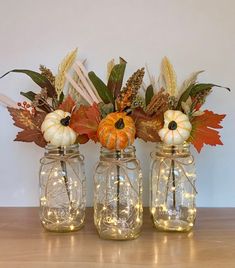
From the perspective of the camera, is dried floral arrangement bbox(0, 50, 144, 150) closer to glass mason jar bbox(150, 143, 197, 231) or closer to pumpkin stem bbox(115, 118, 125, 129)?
pumpkin stem bbox(115, 118, 125, 129)

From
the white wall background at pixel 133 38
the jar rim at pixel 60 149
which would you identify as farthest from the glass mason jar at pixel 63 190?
the white wall background at pixel 133 38

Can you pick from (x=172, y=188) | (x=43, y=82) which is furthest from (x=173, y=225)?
(x=43, y=82)

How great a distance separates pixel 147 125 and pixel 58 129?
0.20 metres

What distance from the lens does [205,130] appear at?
0.89 metres

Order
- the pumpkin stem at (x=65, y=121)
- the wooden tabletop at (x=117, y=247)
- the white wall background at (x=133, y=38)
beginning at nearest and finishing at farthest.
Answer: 1. the wooden tabletop at (x=117, y=247)
2. the pumpkin stem at (x=65, y=121)
3. the white wall background at (x=133, y=38)

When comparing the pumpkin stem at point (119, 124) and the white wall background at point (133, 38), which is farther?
the white wall background at point (133, 38)

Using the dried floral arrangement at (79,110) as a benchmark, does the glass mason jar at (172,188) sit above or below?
below

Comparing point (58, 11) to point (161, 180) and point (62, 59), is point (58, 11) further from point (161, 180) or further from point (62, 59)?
point (161, 180)

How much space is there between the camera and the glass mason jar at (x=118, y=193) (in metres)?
0.90

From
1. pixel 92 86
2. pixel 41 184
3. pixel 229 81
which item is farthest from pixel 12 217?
pixel 229 81

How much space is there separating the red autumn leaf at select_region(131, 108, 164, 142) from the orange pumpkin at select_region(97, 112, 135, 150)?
41mm

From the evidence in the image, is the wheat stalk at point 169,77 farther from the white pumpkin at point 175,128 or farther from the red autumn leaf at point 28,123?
the red autumn leaf at point 28,123

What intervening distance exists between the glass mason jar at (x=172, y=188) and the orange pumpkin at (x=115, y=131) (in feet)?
0.42

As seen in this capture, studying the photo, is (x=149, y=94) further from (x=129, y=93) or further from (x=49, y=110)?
(x=49, y=110)
